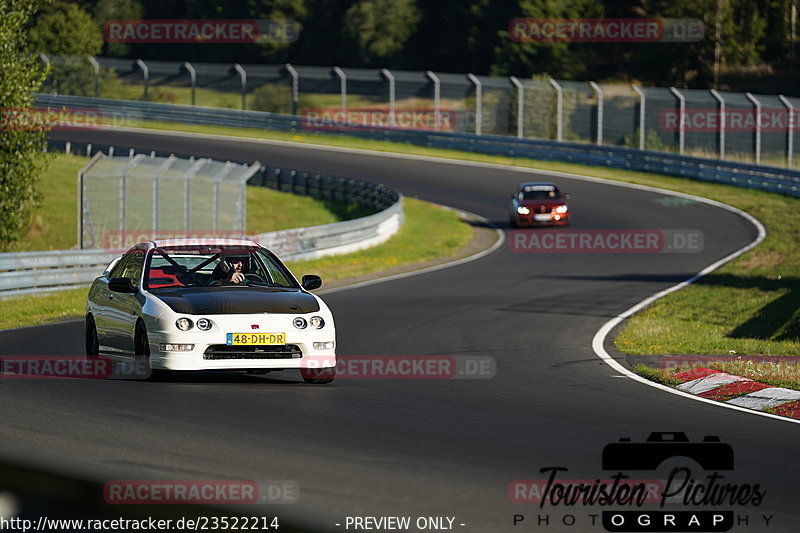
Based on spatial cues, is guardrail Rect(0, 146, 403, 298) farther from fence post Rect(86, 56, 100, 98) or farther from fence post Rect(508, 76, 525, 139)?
fence post Rect(86, 56, 100, 98)

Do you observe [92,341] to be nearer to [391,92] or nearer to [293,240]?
[293,240]

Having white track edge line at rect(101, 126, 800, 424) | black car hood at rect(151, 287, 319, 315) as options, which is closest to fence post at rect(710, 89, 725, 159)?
white track edge line at rect(101, 126, 800, 424)

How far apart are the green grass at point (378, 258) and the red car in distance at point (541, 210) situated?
1.55 m

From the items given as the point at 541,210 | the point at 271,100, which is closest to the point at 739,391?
the point at 541,210

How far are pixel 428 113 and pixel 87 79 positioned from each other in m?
18.6

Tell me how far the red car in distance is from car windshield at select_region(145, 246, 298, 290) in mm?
23320

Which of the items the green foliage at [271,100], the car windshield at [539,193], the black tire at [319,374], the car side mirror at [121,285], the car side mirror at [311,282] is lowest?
the car windshield at [539,193]

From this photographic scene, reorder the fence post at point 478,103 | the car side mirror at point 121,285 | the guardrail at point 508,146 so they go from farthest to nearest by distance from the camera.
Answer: the fence post at point 478,103, the guardrail at point 508,146, the car side mirror at point 121,285

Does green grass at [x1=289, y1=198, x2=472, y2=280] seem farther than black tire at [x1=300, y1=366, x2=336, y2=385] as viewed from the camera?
Yes

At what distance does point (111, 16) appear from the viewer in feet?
316

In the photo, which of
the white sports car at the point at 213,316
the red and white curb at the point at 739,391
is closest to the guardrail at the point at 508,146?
the red and white curb at the point at 739,391

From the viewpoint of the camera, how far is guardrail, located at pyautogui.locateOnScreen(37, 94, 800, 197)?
43.1 meters

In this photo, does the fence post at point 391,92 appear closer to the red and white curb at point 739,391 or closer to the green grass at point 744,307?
the green grass at point 744,307

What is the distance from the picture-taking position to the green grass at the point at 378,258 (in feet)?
67.8
